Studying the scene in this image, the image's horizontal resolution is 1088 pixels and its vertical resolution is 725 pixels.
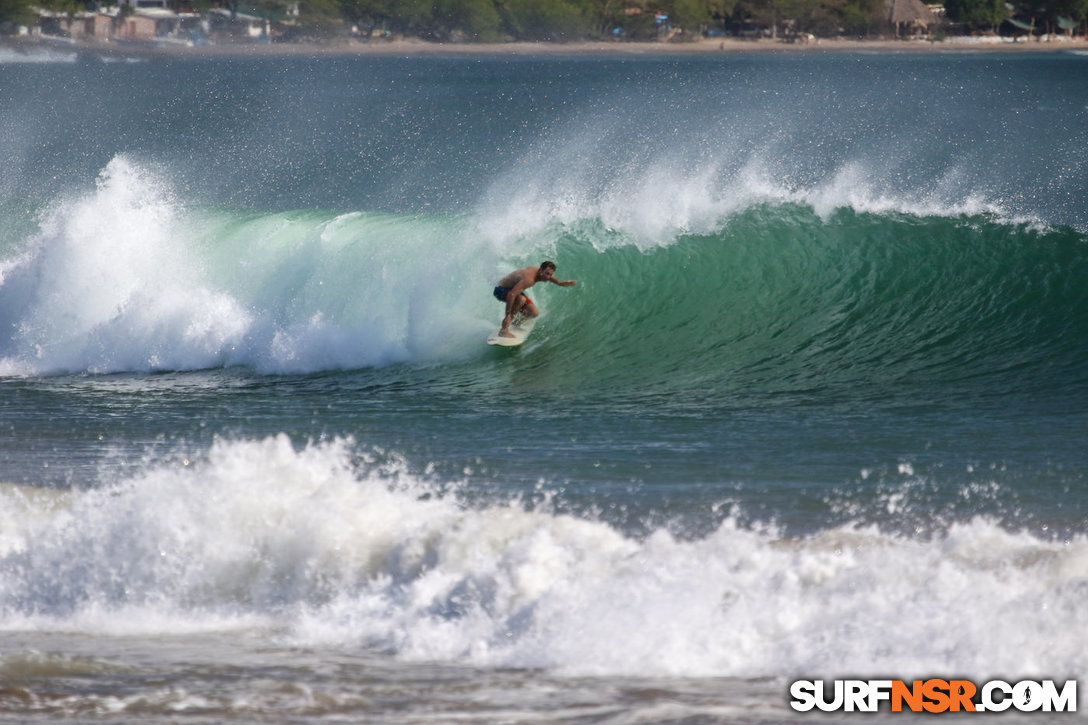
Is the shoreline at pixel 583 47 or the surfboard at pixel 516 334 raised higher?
the shoreline at pixel 583 47

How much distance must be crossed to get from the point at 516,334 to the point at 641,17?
100m

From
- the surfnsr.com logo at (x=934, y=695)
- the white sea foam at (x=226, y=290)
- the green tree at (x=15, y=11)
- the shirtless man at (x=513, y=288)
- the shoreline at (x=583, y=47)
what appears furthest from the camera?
the green tree at (x=15, y=11)

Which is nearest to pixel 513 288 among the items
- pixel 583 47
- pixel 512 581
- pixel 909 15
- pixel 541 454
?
pixel 541 454

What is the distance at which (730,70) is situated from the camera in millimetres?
75812

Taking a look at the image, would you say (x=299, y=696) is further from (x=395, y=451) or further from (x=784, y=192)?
(x=784, y=192)

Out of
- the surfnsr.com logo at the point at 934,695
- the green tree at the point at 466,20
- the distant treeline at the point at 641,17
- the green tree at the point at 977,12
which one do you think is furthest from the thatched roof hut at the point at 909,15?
the surfnsr.com logo at the point at 934,695

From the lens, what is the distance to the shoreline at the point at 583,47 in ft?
353

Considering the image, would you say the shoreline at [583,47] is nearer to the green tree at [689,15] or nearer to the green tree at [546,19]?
the green tree at [546,19]

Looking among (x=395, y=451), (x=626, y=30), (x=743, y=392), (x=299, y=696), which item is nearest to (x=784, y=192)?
(x=743, y=392)

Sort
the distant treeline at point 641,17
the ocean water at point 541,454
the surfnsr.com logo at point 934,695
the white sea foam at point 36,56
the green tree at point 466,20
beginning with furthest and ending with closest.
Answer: the white sea foam at point 36,56 → the green tree at point 466,20 → the distant treeline at point 641,17 → the ocean water at point 541,454 → the surfnsr.com logo at point 934,695

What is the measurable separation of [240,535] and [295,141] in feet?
108

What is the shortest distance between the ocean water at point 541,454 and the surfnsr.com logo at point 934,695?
95 millimetres

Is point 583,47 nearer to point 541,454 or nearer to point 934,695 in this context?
point 541,454

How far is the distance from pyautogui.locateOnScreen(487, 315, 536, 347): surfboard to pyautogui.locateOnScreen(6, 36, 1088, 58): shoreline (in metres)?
99.1
